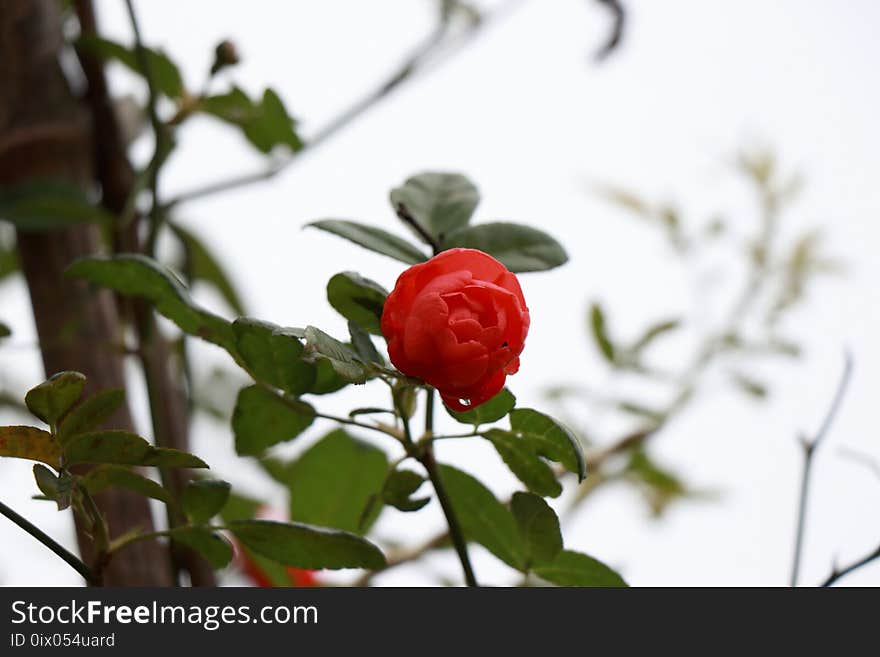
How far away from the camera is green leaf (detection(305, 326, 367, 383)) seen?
0.25 metres

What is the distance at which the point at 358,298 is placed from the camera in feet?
1.02

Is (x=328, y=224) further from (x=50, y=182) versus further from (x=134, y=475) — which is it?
(x=50, y=182)

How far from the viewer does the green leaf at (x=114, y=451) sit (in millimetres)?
281

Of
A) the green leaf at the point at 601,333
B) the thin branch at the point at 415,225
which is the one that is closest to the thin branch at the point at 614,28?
the green leaf at the point at 601,333

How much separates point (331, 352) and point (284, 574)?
28 centimetres

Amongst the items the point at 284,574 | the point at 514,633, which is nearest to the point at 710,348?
the point at 284,574

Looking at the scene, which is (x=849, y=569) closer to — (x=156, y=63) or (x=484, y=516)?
(x=484, y=516)

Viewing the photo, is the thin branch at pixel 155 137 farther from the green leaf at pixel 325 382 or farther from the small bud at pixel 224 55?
the green leaf at pixel 325 382

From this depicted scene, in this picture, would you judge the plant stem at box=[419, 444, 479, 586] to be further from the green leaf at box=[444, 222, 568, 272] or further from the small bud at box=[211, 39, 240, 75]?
the small bud at box=[211, 39, 240, 75]

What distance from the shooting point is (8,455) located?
10.9 inches

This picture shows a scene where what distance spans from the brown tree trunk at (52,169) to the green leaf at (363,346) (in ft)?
0.78

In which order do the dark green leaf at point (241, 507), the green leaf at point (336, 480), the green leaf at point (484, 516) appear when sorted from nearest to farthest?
the green leaf at point (484, 516)
the green leaf at point (336, 480)
the dark green leaf at point (241, 507)

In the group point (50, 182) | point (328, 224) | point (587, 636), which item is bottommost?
point (587, 636)

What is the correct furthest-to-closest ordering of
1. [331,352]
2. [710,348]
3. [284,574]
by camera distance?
[710,348] < [284,574] < [331,352]
